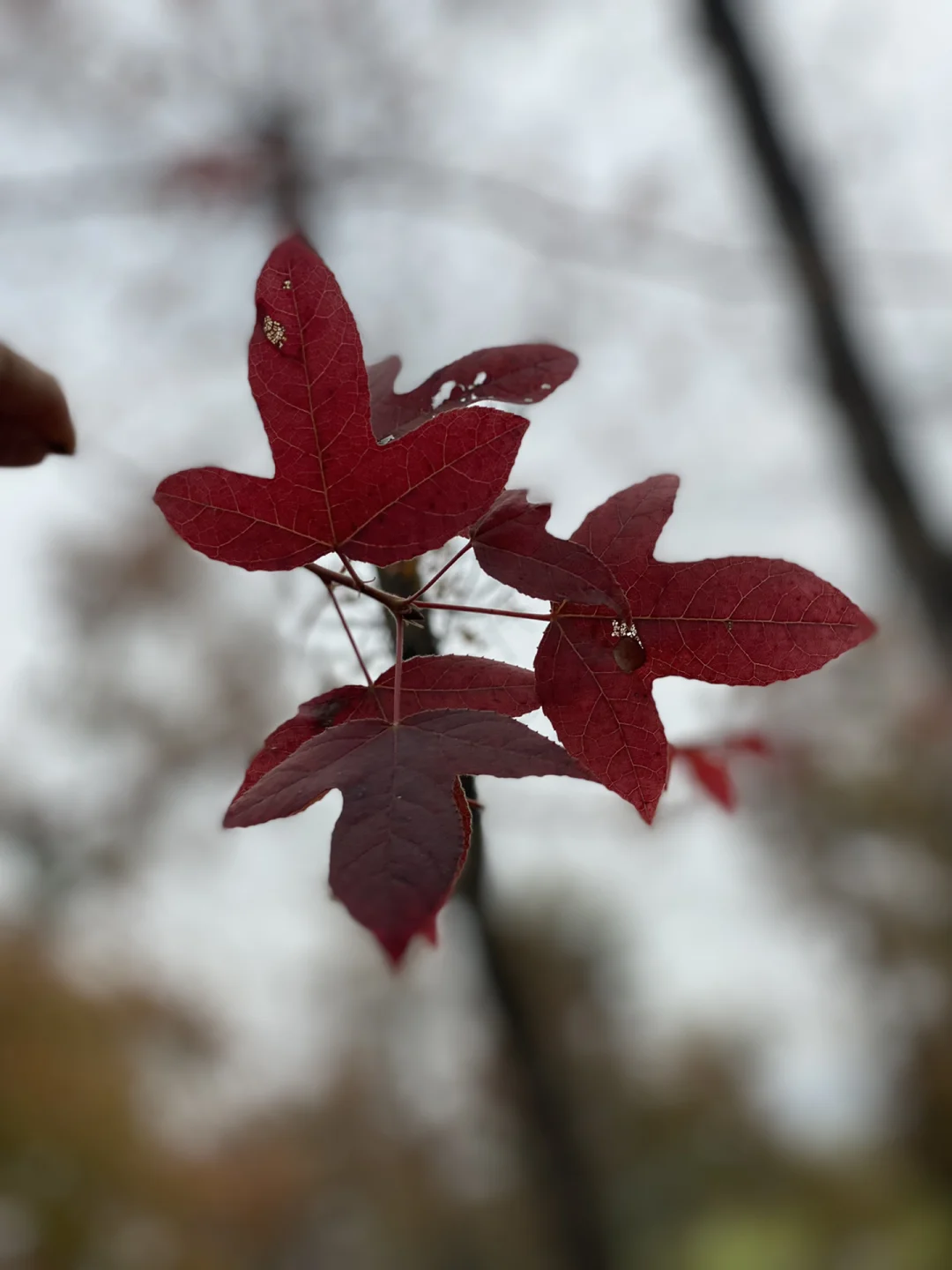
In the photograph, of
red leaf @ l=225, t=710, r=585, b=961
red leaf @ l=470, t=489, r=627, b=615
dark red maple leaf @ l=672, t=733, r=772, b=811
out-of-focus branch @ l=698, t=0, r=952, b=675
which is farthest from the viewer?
out-of-focus branch @ l=698, t=0, r=952, b=675

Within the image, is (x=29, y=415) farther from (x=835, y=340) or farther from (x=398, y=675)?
(x=835, y=340)

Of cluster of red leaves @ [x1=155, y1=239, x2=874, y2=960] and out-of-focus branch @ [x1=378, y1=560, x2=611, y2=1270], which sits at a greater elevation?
cluster of red leaves @ [x1=155, y1=239, x2=874, y2=960]

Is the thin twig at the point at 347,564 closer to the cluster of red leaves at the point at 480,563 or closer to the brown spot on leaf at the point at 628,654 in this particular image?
the cluster of red leaves at the point at 480,563

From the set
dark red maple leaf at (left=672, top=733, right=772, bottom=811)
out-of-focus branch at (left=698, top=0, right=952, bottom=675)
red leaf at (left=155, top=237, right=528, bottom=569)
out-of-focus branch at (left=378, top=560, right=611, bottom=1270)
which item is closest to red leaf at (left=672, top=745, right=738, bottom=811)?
dark red maple leaf at (left=672, top=733, right=772, bottom=811)

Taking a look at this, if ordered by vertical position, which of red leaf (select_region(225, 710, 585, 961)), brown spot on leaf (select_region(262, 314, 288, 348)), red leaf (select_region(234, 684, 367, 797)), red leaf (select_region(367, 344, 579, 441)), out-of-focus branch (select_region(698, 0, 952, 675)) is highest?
out-of-focus branch (select_region(698, 0, 952, 675))

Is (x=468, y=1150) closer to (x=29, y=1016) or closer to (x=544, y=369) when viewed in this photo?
(x=29, y=1016)

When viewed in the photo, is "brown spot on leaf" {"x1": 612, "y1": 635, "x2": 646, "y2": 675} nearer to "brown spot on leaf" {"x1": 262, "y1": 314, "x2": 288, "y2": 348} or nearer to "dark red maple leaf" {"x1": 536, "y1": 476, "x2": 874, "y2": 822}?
"dark red maple leaf" {"x1": 536, "y1": 476, "x2": 874, "y2": 822}

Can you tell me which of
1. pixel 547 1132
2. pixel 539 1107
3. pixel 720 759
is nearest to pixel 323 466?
pixel 720 759
